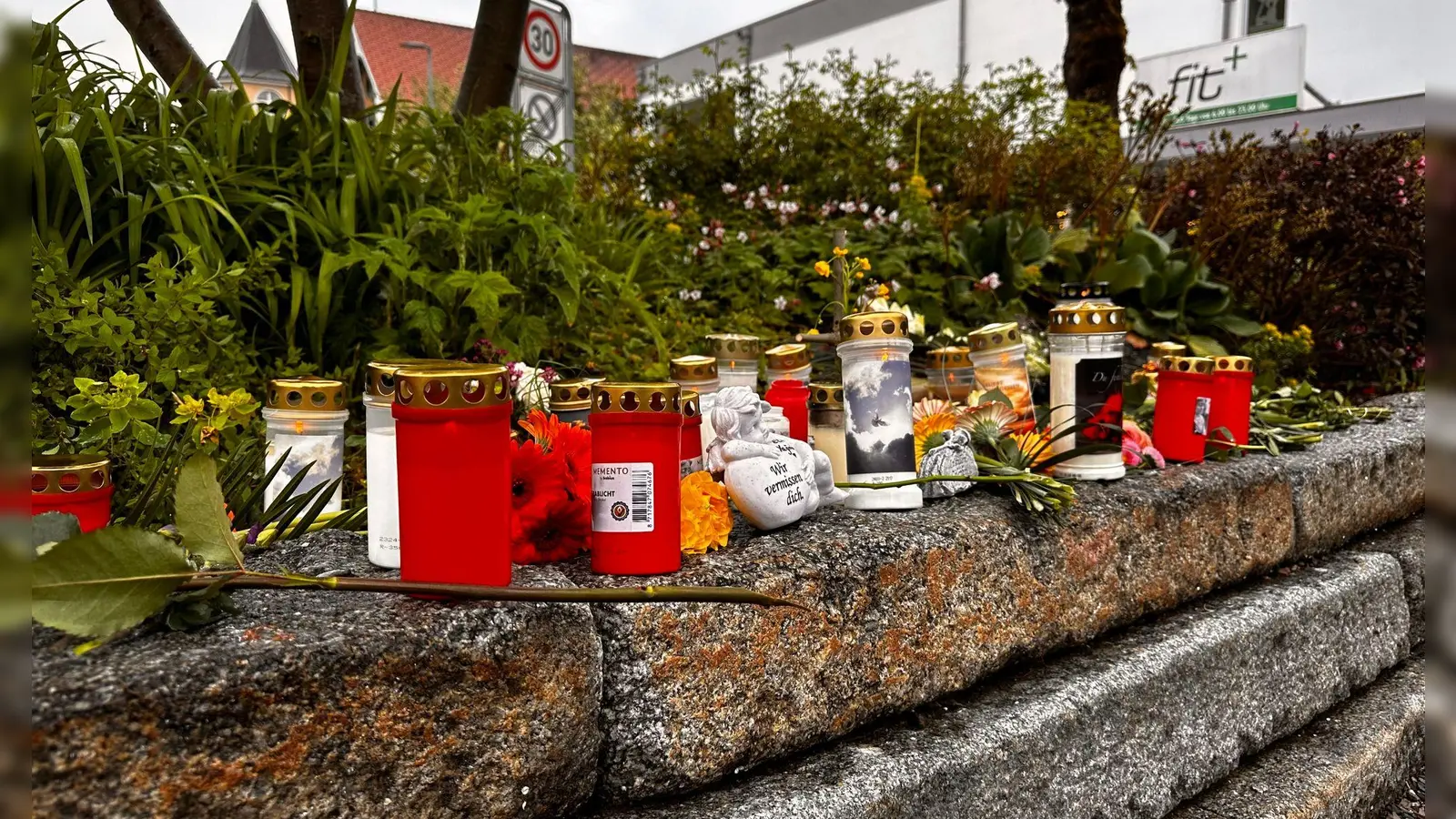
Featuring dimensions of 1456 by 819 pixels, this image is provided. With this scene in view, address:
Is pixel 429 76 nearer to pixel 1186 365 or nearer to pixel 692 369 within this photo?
pixel 1186 365

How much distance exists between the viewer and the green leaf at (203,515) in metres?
1.05

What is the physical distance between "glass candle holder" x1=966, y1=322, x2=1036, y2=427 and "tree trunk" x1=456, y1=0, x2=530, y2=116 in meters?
1.82

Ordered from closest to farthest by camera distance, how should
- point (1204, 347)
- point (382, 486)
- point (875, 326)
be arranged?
point (382, 486) < point (875, 326) < point (1204, 347)

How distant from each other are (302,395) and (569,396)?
412 millimetres

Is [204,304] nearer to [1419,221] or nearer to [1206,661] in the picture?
[1206,661]

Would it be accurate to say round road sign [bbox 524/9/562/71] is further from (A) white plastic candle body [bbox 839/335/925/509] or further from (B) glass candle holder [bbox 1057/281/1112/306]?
(A) white plastic candle body [bbox 839/335/925/509]

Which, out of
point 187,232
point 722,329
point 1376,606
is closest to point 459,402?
point 187,232

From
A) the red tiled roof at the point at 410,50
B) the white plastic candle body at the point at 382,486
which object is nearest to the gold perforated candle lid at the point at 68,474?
the white plastic candle body at the point at 382,486

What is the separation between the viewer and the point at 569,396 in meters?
1.67

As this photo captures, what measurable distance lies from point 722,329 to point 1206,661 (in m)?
1.86

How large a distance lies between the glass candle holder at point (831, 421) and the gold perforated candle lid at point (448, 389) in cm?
83

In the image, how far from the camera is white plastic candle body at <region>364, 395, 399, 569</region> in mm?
1270

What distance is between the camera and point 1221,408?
2.58 meters

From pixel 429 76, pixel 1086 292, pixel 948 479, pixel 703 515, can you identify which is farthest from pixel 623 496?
pixel 429 76
